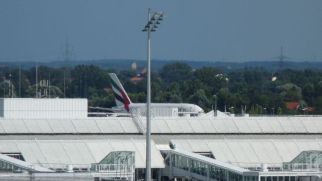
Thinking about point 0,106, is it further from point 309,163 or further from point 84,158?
point 309,163

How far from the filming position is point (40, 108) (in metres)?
128

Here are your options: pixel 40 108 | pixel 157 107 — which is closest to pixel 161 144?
pixel 40 108

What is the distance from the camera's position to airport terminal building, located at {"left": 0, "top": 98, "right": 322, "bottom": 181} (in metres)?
112

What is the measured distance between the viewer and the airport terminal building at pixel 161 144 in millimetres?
111875

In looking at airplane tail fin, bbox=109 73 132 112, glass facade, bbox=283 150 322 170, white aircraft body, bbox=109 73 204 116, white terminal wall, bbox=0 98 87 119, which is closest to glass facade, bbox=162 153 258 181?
glass facade, bbox=283 150 322 170

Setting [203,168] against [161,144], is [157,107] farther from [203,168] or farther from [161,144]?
[203,168]

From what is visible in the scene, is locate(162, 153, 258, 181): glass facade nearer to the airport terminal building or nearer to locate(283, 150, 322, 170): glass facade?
the airport terminal building

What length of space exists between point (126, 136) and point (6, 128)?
9140 millimetres

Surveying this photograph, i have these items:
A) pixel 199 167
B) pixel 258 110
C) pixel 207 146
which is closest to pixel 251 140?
pixel 207 146

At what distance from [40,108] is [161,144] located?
30.6 feet

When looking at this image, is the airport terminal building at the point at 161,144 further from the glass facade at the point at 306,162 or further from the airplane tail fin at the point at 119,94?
the airplane tail fin at the point at 119,94

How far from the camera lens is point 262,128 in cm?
13325

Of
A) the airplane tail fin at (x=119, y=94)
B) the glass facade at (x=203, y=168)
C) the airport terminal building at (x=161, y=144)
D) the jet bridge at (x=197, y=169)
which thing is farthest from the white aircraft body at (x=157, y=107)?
the glass facade at (x=203, y=168)

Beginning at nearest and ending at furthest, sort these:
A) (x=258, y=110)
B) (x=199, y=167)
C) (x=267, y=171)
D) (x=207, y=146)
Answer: (x=267, y=171) < (x=199, y=167) < (x=207, y=146) < (x=258, y=110)
